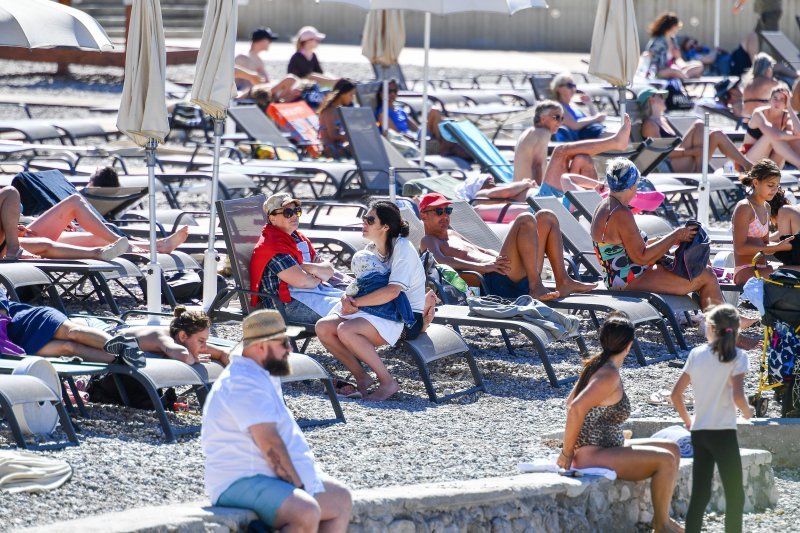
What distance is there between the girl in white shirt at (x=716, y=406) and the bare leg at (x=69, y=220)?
4156 mm

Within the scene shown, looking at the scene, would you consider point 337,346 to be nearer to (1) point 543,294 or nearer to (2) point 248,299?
(2) point 248,299

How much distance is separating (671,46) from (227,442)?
16.3 m

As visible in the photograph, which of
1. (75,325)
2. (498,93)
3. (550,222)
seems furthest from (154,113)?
A: (498,93)

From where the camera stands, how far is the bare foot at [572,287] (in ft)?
26.2

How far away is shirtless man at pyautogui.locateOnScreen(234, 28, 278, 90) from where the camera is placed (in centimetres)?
1712

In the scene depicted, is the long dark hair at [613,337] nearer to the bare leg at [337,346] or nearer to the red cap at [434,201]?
the bare leg at [337,346]

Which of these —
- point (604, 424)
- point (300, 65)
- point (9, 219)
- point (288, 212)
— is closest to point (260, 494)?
point (604, 424)

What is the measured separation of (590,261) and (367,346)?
8.05 feet

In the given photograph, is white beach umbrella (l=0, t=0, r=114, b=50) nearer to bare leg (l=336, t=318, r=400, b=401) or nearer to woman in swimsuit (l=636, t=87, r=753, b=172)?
bare leg (l=336, t=318, r=400, b=401)

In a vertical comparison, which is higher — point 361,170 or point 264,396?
point 264,396

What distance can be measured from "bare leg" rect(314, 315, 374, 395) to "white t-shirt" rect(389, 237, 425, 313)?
336 millimetres

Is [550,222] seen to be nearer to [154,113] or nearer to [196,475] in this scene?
[154,113]

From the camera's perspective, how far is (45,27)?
7805 millimetres

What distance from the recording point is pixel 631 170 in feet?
25.8
